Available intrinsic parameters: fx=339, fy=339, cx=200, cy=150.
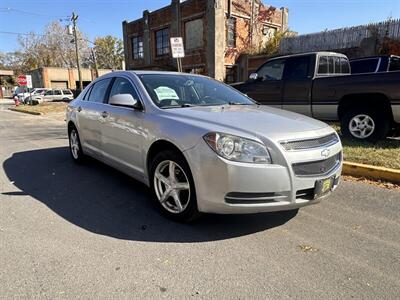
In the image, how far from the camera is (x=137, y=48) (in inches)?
1194

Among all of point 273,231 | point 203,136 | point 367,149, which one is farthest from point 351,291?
point 367,149

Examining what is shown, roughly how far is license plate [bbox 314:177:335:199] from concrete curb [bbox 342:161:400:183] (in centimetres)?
215

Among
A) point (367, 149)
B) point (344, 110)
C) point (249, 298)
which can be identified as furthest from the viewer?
point (344, 110)

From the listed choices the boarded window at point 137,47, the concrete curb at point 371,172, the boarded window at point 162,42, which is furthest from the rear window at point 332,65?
the boarded window at point 137,47

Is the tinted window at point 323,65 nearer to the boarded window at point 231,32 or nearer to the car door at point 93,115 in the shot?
the car door at point 93,115

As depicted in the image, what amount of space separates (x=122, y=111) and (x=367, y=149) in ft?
14.6

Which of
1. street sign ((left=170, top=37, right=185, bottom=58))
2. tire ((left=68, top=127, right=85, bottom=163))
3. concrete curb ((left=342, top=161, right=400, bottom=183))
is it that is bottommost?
concrete curb ((left=342, top=161, right=400, bottom=183))

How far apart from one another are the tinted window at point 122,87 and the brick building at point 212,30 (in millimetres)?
18264

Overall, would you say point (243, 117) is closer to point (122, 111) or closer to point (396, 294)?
point (122, 111)

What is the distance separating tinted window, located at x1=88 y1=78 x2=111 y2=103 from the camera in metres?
5.29

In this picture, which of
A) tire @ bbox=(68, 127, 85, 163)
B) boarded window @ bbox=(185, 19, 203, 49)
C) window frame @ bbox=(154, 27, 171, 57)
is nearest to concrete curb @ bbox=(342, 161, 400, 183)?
tire @ bbox=(68, 127, 85, 163)

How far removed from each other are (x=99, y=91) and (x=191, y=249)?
3423 mm

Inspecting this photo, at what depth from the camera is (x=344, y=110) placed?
710 cm

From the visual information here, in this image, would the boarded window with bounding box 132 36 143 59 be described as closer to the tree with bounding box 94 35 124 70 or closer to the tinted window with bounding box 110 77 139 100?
the tinted window with bounding box 110 77 139 100
